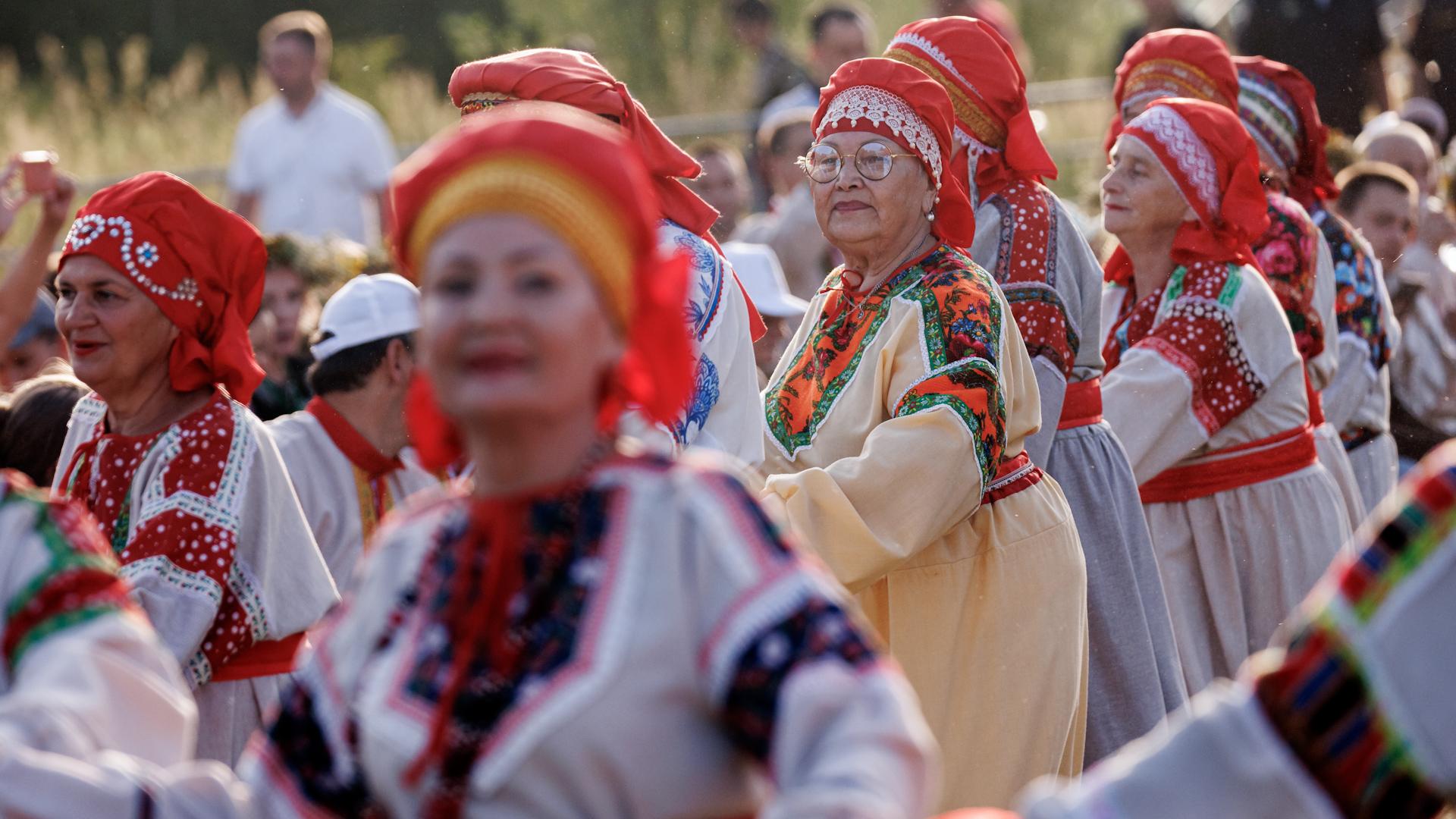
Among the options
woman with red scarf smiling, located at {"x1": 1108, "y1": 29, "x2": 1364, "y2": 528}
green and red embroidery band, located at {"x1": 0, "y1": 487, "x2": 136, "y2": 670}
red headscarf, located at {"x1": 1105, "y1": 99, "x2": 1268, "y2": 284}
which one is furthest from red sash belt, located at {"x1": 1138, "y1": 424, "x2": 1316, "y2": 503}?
green and red embroidery band, located at {"x1": 0, "y1": 487, "x2": 136, "y2": 670}

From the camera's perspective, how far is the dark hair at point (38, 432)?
4.98 m

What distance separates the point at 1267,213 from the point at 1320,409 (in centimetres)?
70

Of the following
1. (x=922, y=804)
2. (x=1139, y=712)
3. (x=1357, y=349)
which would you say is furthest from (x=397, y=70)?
(x=922, y=804)

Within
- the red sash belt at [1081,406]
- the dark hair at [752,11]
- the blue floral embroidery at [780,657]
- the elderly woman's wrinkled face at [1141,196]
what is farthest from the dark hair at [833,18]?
the blue floral embroidery at [780,657]

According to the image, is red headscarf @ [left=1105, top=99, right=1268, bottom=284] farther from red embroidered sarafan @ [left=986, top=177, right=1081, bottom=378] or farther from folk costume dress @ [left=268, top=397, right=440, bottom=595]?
folk costume dress @ [left=268, top=397, right=440, bottom=595]

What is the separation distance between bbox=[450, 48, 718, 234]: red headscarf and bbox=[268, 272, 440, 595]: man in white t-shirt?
3.94 ft

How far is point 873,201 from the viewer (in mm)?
4746

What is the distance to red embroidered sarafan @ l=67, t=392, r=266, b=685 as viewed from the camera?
3924 mm

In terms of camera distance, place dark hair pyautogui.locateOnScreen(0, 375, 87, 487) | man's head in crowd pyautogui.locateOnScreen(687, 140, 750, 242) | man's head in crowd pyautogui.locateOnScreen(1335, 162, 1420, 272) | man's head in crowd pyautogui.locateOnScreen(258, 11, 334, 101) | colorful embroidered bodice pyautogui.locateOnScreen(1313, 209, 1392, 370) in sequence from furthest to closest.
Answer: man's head in crowd pyautogui.locateOnScreen(258, 11, 334, 101)
man's head in crowd pyautogui.locateOnScreen(687, 140, 750, 242)
man's head in crowd pyautogui.locateOnScreen(1335, 162, 1420, 272)
colorful embroidered bodice pyautogui.locateOnScreen(1313, 209, 1392, 370)
dark hair pyautogui.locateOnScreen(0, 375, 87, 487)

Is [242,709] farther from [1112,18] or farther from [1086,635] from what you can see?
[1112,18]

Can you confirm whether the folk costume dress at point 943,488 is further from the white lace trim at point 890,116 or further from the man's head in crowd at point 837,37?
the man's head in crowd at point 837,37

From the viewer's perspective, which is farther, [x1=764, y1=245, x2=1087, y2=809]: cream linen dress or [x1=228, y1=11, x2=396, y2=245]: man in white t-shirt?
[x1=228, y1=11, x2=396, y2=245]: man in white t-shirt

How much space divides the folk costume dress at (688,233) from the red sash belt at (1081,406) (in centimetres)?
113

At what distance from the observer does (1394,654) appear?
7.00 feet
